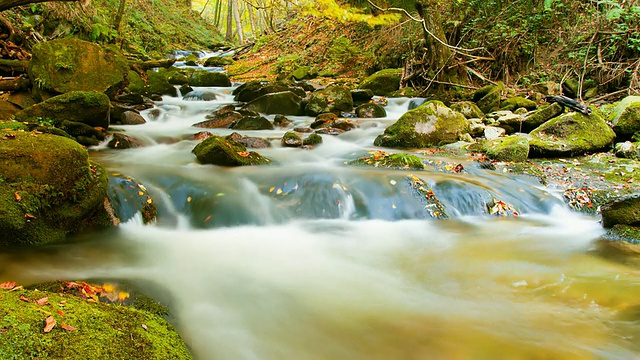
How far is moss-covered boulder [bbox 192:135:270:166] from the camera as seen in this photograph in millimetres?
6180

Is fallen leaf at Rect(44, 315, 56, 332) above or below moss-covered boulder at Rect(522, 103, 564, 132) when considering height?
below

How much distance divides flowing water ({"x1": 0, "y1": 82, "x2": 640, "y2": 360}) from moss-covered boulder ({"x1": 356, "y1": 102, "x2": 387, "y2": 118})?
15.3 ft

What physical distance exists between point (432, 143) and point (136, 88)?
882 cm

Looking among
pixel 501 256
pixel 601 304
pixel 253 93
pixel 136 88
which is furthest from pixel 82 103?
pixel 601 304

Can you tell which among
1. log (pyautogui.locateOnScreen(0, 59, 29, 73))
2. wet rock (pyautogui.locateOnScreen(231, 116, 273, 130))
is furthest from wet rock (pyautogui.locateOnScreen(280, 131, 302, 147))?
log (pyautogui.locateOnScreen(0, 59, 29, 73))

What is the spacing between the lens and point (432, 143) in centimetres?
805

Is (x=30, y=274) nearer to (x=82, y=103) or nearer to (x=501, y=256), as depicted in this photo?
(x=501, y=256)

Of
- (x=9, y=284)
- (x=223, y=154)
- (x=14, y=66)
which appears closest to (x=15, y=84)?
(x=14, y=66)

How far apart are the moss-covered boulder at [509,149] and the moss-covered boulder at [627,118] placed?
1846 millimetres

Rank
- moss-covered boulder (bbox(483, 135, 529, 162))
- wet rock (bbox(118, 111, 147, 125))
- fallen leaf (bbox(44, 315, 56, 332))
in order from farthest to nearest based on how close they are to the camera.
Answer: wet rock (bbox(118, 111, 147, 125)) < moss-covered boulder (bbox(483, 135, 529, 162)) < fallen leaf (bbox(44, 315, 56, 332))

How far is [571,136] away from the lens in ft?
23.1

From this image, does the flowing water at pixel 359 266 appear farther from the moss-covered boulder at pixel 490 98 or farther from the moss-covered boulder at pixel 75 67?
the moss-covered boulder at pixel 490 98

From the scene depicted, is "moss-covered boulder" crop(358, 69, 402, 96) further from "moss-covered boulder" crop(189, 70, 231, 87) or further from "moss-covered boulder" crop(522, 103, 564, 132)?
"moss-covered boulder" crop(189, 70, 231, 87)

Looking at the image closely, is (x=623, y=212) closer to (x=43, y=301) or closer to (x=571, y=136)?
(x=571, y=136)
